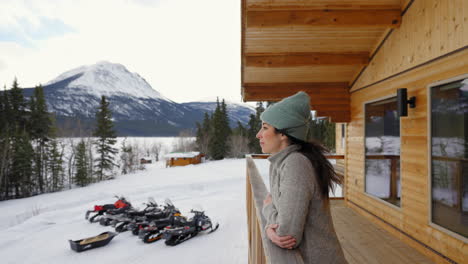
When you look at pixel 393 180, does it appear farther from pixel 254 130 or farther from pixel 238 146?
pixel 238 146

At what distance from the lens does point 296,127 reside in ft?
4.21

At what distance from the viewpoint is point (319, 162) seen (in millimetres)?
1198

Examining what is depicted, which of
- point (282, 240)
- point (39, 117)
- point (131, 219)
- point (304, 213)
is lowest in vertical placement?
point (131, 219)

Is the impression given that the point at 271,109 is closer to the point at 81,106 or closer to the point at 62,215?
the point at 62,215

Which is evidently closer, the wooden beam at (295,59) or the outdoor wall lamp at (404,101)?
the outdoor wall lamp at (404,101)

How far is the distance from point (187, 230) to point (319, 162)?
427 inches

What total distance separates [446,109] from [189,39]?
15476cm

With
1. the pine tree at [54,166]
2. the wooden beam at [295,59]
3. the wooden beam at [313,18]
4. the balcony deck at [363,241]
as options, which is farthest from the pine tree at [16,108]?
the balcony deck at [363,241]

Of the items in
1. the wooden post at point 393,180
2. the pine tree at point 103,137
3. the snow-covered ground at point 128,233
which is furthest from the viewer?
the pine tree at point 103,137

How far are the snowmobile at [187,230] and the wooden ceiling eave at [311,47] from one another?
6782mm

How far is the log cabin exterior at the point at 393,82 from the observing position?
309 cm

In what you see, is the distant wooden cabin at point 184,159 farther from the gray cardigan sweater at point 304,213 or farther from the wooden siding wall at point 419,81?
the gray cardigan sweater at point 304,213

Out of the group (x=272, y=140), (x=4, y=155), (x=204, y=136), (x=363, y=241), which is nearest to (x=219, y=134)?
(x=204, y=136)

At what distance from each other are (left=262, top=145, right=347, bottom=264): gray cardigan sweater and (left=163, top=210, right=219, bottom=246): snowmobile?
10569 mm
